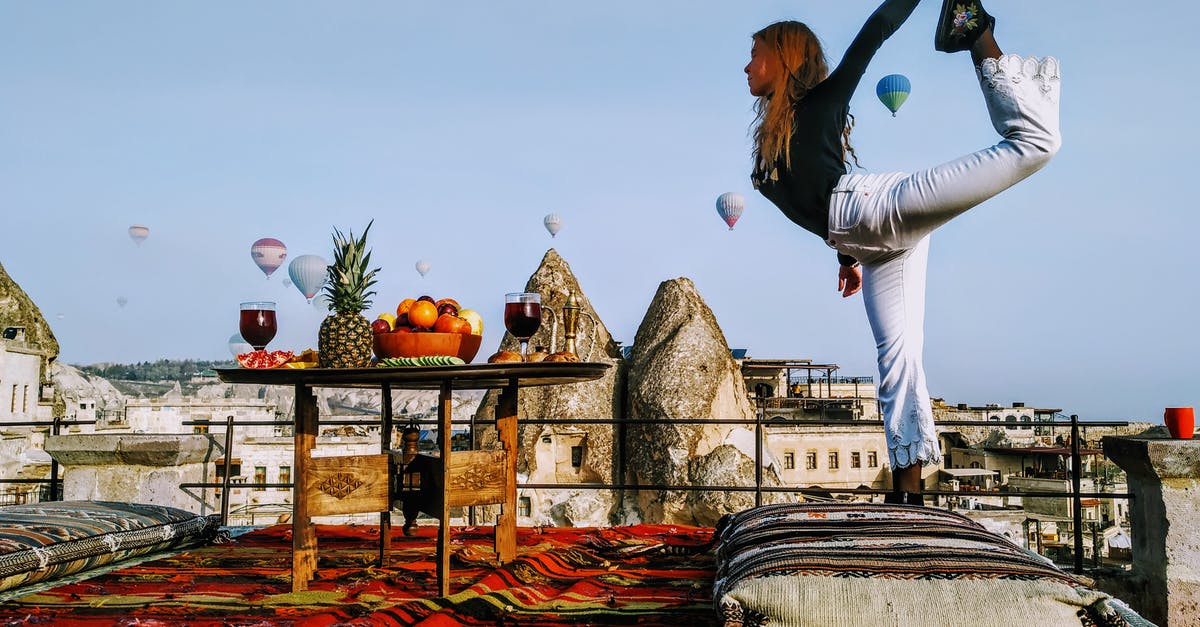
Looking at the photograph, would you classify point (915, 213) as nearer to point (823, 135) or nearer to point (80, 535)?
point (823, 135)

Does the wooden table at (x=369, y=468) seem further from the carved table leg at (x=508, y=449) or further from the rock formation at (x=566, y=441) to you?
the rock formation at (x=566, y=441)

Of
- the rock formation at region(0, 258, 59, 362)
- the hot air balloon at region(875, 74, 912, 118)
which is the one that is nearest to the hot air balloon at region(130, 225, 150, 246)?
the rock formation at region(0, 258, 59, 362)

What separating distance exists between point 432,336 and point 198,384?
302 feet

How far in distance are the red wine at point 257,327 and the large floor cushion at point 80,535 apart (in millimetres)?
1010

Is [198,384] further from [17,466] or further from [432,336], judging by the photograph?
[432,336]

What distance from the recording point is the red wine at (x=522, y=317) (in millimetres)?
3445

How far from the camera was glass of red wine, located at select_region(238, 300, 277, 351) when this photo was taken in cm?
329

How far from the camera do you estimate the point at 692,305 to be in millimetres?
32312

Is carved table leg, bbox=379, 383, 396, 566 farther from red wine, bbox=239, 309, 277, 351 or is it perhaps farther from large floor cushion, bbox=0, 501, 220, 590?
large floor cushion, bbox=0, 501, 220, 590

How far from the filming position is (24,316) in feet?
132

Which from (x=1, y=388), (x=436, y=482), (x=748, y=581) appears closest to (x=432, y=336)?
(x=436, y=482)

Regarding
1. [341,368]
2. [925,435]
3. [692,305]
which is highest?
[692,305]

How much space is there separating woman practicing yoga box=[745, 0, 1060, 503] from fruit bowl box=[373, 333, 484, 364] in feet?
4.16

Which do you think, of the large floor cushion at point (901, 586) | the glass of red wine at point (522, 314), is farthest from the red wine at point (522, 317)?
the large floor cushion at point (901, 586)
